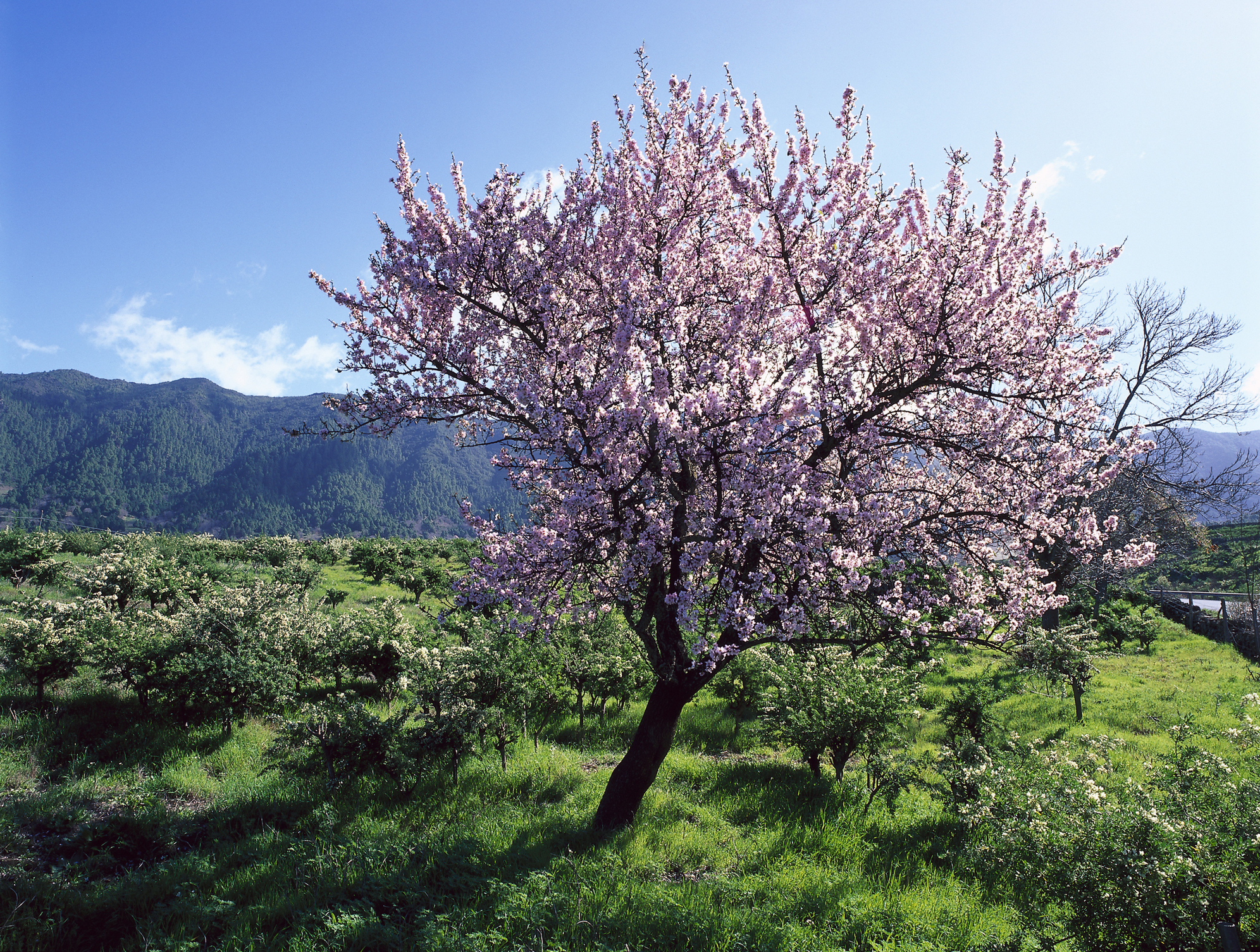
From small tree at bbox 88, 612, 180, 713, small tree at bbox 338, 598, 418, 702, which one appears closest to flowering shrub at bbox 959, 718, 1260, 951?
small tree at bbox 338, 598, 418, 702

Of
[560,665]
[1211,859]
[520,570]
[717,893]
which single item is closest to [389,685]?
[560,665]

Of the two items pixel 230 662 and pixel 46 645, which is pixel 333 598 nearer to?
pixel 46 645

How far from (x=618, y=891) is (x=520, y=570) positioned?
3.73 meters

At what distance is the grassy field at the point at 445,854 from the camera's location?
560 centimetres

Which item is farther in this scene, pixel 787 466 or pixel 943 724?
pixel 943 724

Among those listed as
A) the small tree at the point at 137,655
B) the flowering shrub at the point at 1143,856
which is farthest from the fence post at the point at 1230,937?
the small tree at the point at 137,655

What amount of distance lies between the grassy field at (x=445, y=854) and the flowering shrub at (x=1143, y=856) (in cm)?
93

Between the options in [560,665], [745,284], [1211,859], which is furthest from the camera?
[560,665]

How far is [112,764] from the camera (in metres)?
9.63

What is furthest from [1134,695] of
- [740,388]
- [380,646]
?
[380,646]

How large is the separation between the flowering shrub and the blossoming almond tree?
6.81 feet

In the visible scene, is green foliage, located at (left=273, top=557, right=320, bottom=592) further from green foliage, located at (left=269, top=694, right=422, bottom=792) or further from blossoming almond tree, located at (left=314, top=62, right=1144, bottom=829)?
blossoming almond tree, located at (left=314, top=62, right=1144, bottom=829)

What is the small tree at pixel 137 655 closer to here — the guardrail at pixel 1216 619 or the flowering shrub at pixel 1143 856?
the flowering shrub at pixel 1143 856

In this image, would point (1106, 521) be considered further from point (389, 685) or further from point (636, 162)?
point (389, 685)
